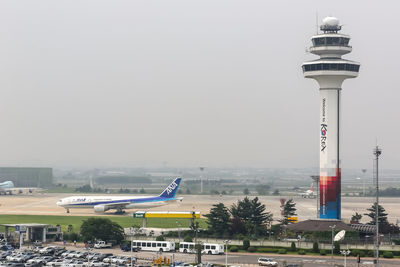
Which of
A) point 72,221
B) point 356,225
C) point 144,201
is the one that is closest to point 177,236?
point 356,225

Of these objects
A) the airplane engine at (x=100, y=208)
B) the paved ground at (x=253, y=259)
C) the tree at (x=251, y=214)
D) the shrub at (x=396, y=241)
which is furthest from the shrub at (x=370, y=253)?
the airplane engine at (x=100, y=208)

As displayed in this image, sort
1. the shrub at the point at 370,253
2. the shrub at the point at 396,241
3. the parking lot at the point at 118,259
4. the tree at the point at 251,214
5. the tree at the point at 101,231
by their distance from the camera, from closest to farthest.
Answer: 1. the parking lot at the point at 118,259
2. the shrub at the point at 370,253
3. the shrub at the point at 396,241
4. the tree at the point at 101,231
5. the tree at the point at 251,214

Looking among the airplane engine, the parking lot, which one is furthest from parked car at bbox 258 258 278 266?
the airplane engine

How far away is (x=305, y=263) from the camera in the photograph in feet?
302

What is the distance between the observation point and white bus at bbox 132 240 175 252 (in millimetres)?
106738

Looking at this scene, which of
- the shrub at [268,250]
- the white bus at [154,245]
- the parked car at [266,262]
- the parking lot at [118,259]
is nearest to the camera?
the parking lot at [118,259]

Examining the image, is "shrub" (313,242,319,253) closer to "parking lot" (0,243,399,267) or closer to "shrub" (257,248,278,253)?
"parking lot" (0,243,399,267)

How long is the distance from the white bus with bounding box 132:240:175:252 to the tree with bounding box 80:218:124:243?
543cm

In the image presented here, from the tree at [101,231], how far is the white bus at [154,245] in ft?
17.8

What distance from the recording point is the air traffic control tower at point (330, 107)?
115m

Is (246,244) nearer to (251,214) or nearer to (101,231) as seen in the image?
(251,214)

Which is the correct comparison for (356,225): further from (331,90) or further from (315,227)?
(331,90)

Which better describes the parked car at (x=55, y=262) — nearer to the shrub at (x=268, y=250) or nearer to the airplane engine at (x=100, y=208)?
the shrub at (x=268, y=250)

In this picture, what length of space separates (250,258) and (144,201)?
7502 centimetres
